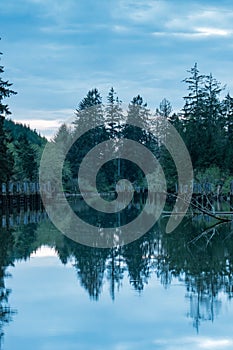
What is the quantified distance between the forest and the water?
21.3m

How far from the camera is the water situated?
29.6ft

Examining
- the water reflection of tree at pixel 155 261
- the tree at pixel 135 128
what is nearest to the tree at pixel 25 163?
the tree at pixel 135 128

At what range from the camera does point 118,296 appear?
38.9 feet

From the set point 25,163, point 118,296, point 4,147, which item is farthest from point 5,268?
point 25,163

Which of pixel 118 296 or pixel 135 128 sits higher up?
pixel 135 128

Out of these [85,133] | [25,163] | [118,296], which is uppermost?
[85,133]

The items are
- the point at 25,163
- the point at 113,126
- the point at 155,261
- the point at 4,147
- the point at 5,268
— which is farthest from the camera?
the point at 113,126

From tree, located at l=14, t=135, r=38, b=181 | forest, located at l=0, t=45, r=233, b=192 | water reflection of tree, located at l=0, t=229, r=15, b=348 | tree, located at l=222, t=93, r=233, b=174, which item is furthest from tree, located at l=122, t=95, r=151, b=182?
water reflection of tree, located at l=0, t=229, r=15, b=348

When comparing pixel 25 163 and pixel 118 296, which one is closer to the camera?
pixel 118 296

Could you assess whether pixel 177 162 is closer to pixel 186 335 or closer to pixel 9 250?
pixel 9 250

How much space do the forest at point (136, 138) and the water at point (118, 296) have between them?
2126 centimetres

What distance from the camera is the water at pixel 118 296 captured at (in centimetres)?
903

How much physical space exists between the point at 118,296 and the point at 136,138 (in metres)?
81.8

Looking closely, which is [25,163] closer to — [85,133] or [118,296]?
[85,133]
